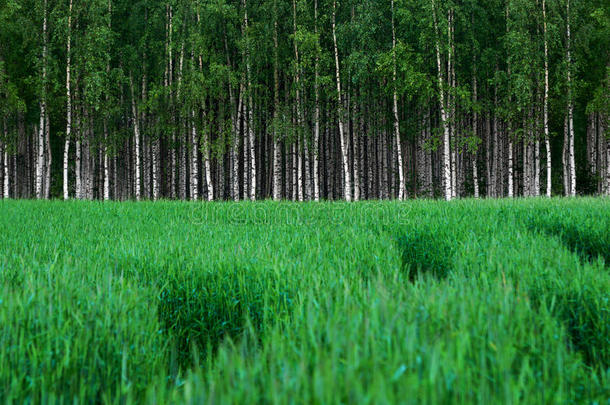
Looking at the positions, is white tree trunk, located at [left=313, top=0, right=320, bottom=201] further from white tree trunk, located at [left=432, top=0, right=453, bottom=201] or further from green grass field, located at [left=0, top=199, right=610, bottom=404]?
green grass field, located at [left=0, top=199, right=610, bottom=404]

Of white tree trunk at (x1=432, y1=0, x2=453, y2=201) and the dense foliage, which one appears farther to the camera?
the dense foliage

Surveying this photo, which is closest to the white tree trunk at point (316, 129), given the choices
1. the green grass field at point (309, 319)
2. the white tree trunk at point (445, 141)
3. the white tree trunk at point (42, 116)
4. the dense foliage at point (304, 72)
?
the dense foliage at point (304, 72)

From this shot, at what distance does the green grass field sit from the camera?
4.85 ft

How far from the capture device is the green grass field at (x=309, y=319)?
4.85ft

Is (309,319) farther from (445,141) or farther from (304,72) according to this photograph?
(304,72)

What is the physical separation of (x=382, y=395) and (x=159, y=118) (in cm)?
2572

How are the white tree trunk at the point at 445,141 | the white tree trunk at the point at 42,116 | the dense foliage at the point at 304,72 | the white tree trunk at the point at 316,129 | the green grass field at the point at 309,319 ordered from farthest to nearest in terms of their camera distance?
the white tree trunk at the point at 316,129 → the dense foliage at the point at 304,72 → the white tree trunk at the point at 42,116 → the white tree trunk at the point at 445,141 → the green grass field at the point at 309,319

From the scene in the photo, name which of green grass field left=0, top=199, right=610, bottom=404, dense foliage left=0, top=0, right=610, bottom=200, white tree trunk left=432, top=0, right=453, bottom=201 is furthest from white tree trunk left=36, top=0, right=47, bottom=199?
white tree trunk left=432, top=0, right=453, bottom=201

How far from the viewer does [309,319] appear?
199 cm

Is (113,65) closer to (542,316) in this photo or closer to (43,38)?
(43,38)

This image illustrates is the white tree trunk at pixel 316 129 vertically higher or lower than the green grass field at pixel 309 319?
higher

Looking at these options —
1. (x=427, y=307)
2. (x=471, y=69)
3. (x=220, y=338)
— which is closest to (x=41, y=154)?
(x=220, y=338)

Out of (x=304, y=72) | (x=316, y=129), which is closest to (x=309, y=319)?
(x=316, y=129)

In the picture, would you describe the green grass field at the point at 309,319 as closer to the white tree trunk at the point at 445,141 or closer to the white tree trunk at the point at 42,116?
the white tree trunk at the point at 445,141
